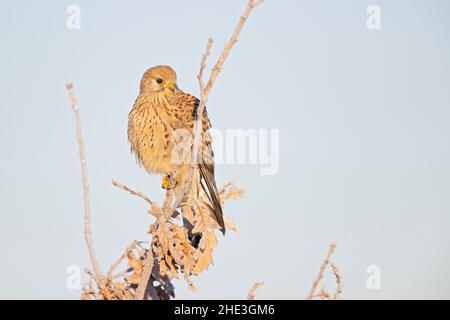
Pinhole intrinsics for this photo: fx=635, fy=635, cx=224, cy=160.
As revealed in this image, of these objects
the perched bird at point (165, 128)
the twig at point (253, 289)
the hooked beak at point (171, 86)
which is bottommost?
the twig at point (253, 289)

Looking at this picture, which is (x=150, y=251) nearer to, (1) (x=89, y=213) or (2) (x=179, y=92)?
(1) (x=89, y=213)

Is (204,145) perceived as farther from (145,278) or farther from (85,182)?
(85,182)

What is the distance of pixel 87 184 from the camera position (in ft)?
8.65

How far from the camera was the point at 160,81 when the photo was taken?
549cm

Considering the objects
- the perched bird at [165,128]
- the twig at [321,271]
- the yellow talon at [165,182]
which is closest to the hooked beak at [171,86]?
the perched bird at [165,128]

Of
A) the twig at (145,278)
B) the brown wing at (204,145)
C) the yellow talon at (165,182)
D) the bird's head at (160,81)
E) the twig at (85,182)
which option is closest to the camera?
the twig at (85,182)

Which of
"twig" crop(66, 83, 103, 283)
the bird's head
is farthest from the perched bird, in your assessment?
"twig" crop(66, 83, 103, 283)

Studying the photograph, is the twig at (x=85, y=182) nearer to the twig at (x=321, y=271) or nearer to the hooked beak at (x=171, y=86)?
the twig at (x=321, y=271)

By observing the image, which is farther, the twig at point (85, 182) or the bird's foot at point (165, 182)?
the bird's foot at point (165, 182)

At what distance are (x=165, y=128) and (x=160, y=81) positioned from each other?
0.52m

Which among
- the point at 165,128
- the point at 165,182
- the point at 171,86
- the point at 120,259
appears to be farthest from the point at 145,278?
the point at 171,86

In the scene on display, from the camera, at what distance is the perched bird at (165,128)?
506 cm
